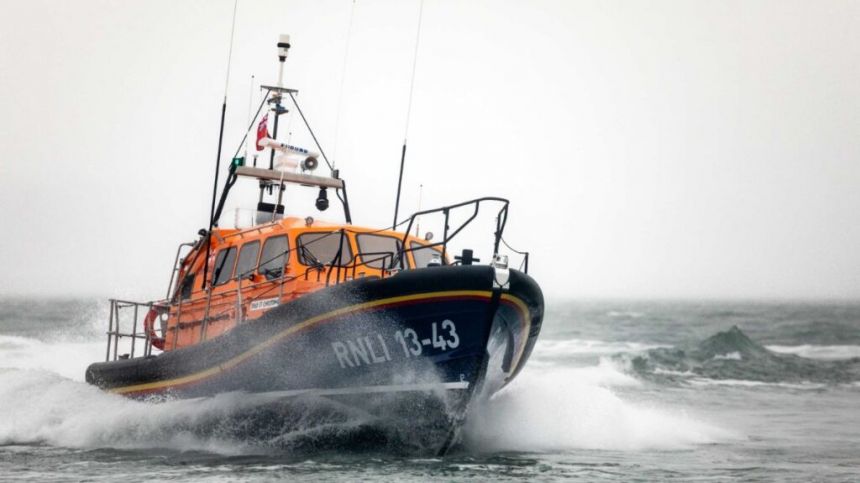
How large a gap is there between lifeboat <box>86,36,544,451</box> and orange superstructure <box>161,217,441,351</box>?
0.02 m

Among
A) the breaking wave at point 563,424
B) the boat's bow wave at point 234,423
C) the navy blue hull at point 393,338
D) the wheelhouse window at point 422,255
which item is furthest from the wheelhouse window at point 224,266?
the breaking wave at point 563,424

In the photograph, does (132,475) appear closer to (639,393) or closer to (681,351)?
(639,393)

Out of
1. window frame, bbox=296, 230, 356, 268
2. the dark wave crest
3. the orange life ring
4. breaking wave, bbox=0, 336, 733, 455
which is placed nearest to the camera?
breaking wave, bbox=0, 336, 733, 455

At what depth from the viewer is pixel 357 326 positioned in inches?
377

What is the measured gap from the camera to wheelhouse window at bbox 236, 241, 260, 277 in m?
11.4

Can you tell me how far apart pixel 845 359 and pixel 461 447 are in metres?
18.9

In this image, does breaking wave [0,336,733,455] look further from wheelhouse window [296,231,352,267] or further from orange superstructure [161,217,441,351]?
wheelhouse window [296,231,352,267]

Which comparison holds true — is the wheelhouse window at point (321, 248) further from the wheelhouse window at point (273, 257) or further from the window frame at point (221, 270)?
the window frame at point (221, 270)

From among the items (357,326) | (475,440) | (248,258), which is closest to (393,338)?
(357,326)

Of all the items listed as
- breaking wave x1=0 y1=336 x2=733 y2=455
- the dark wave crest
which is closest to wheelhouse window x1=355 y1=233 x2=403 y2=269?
breaking wave x1=0 y1=336 x2=733 y2=455

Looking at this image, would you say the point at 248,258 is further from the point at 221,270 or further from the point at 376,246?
the point at 376,246

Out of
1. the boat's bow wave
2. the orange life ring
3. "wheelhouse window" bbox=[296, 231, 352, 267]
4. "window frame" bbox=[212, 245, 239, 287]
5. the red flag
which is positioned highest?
the red flag

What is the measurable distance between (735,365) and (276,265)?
655 inches

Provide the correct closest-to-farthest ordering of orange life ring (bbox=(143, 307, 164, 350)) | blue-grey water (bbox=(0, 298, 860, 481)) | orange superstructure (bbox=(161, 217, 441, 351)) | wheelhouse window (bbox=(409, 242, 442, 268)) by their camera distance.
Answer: blue-grey water (bbox=(0, 298, 860, 481)) → orange superstructure (bbox=(161, 217, 441, 351)) → wheelhouse window (bbox=(409, 242, 442, 268)) → orange life ring (bbox=(143, 307, 164, 350))
